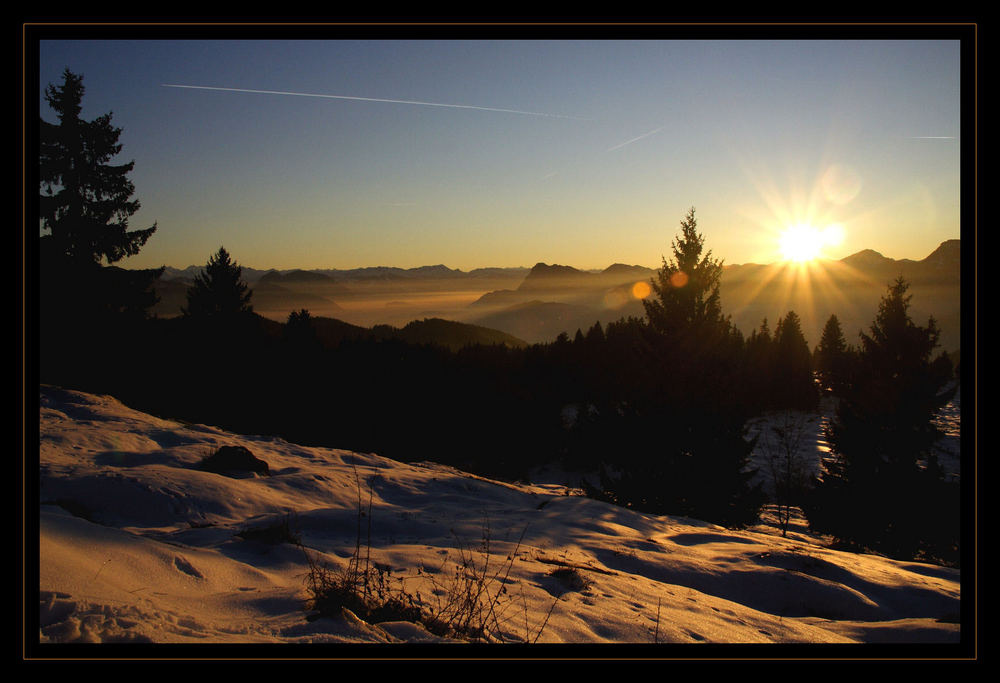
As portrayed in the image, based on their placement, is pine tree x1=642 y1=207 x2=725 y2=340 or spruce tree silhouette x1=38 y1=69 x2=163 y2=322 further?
spruce tree silhouette x1=38 y1=69 x2=163 y2=322

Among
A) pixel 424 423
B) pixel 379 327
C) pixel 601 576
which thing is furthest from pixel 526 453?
pixel 379 327

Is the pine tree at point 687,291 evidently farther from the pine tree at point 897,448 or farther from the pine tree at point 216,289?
the pine tree at point 216,289

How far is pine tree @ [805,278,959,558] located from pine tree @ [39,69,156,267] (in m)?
33.7

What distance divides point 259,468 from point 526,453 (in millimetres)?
33591

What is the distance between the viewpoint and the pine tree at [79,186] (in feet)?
72.1

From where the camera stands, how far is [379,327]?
99.0 meters

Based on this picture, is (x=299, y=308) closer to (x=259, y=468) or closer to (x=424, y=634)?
(x=259, y=468)

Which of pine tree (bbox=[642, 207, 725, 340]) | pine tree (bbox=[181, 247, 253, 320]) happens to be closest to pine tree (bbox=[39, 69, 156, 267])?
pine tree (bbox=[181, 247, 253, 320])

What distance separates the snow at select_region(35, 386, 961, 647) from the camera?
352 cm

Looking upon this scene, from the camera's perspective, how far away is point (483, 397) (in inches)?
1773

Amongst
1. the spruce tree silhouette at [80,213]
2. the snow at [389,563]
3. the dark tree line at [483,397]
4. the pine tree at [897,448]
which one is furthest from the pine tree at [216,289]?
the pine tree at [897,448]

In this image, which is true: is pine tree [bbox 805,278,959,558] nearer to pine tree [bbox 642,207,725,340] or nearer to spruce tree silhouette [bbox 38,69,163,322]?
pine tree [bbox 642,207,725,340]

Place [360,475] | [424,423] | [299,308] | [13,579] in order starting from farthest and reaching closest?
[299,308], [424,423], [360,475], [13,579]

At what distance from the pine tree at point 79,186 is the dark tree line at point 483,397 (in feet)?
0.23
